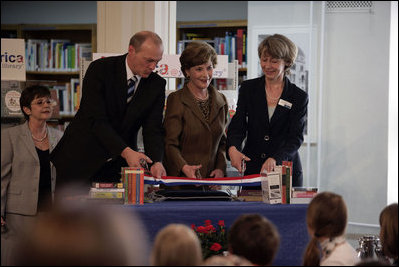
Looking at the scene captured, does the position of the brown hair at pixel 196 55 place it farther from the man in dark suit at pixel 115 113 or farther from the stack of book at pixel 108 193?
the stack of book at pixel 108 193

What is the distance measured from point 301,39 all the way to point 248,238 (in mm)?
5668

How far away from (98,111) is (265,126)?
0.98 meters

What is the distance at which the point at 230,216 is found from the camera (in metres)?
2.95

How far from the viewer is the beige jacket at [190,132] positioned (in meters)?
3.72

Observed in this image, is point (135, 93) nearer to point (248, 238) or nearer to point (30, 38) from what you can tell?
point (248, 238)

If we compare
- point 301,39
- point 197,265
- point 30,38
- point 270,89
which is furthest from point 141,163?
point 30,38

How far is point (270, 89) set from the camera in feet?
12.3

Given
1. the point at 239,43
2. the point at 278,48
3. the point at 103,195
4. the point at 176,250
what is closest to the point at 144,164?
the point at 103,195

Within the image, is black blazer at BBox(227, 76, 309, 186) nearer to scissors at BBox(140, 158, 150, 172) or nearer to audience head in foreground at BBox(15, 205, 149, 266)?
scissors at BBox(140, 158, 150, 172)

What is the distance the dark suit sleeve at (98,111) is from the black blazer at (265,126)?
0.70 m

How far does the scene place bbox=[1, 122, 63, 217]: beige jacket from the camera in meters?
3.50

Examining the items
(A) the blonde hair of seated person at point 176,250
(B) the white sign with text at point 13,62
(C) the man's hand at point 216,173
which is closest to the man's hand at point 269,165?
(C) the man's hand at point 216,173

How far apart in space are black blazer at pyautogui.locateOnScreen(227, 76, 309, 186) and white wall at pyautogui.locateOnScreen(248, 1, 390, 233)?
3.91 metres

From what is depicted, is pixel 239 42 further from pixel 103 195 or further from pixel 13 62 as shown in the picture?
pixel 103 195
